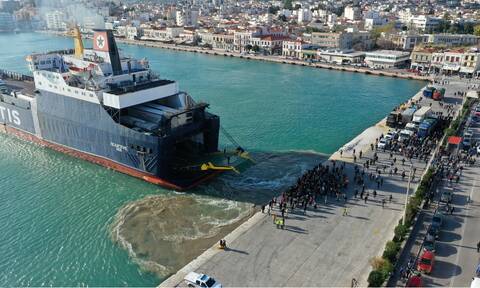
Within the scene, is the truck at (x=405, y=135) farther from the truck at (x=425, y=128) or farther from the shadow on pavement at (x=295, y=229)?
the shadow on pavement at (x=295, y=229)

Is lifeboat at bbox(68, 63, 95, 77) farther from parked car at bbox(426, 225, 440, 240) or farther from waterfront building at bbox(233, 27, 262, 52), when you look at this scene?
waterfront building at bbox(233, 27, 262, 52)

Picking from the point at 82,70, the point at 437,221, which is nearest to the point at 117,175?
the point at 82,70

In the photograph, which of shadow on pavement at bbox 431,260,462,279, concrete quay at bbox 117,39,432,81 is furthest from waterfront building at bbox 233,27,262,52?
shadow on pavement at bbox 431,260,462,279

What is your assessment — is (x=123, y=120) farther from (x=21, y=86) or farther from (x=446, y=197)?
(x=21, y=86)

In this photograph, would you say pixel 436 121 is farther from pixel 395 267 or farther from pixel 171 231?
pixel 171 231

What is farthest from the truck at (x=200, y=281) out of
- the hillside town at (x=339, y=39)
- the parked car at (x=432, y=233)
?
the hillside town at (x=339, y=39)

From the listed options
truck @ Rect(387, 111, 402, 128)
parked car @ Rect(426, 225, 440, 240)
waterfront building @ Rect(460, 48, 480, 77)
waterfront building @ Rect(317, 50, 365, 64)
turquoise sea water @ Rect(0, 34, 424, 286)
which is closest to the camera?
parked car @ Rect(426, 225, 440, 240)
